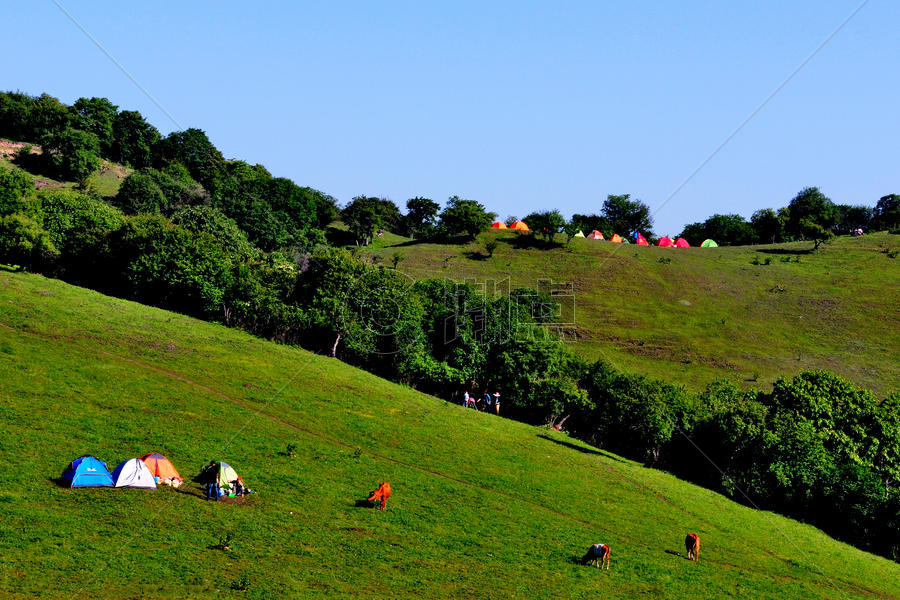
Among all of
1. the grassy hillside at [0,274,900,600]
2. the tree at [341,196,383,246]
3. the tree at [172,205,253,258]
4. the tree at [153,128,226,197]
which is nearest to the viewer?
the grassy hillside at [0,274,900,600]

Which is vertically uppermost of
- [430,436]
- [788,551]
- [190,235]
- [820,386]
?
[190,235]

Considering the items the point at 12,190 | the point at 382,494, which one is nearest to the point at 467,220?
the point at 12,190

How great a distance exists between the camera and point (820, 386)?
2768 inches

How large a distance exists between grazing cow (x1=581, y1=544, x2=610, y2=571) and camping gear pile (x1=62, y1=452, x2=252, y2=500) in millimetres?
18155

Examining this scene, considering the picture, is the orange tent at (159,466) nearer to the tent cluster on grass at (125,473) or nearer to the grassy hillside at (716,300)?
the tent cluster on grass at (125,473)

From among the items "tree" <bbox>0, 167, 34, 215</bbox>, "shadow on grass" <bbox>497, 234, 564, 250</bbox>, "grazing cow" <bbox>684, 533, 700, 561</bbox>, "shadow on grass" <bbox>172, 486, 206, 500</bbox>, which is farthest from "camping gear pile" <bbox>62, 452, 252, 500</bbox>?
"shadow on grass" <bbox>497, 234, 564, 250</bbox>

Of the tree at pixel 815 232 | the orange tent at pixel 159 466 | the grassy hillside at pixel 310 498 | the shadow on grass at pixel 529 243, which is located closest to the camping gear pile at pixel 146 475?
the orange tent at pixel 159 466

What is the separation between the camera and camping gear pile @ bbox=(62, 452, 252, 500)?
37.3 meters

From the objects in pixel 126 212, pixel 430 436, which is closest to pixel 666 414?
pixel 430 436

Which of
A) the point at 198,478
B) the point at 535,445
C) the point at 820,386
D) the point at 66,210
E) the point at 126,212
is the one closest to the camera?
the point at 198,478

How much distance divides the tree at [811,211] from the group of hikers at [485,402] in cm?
12702

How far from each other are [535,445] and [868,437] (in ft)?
99.5

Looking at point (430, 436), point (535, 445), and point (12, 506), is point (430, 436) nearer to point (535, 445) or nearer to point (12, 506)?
point (535, 445)

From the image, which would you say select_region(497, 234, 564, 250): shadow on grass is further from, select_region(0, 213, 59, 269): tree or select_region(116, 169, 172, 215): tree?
select_region(0, 213, 59, 269): tree
